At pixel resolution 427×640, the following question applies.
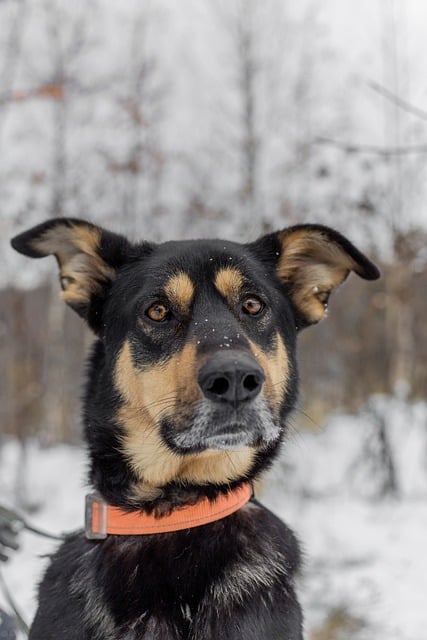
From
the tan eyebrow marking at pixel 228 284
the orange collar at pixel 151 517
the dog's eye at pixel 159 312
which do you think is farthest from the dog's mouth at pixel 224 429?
the tan eyebrow marking at pixel 228 284

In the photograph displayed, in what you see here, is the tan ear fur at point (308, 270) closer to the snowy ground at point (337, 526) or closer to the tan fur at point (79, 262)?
the tan fur at point (79, 262)

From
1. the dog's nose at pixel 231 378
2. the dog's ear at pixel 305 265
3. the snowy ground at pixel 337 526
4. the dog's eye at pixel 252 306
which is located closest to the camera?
the dog's nose at pixel 231 378

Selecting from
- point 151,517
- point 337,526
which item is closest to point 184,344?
point 151,517

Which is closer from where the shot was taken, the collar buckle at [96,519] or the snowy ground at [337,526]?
the collar buckle at [96,519]

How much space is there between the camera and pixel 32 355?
1227 centimetres

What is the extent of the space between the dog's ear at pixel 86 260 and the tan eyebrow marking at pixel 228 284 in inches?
22.5

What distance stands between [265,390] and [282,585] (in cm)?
84

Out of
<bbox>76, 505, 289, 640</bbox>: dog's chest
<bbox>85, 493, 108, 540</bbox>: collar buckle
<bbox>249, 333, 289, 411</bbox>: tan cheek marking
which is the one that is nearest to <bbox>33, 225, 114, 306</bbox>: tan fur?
<bbox>249, 333, 289, 411</bbox>: tan cheek marking

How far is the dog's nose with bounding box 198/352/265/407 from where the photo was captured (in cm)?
236

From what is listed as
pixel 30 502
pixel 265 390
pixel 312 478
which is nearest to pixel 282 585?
pixel 265 390

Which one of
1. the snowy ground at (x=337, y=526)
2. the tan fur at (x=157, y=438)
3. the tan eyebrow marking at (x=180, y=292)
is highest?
the tan eyebrow marking at (x=180, y=292)

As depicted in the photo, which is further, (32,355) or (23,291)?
(32,355)

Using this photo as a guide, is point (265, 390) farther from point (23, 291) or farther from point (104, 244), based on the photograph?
point (23, 291)

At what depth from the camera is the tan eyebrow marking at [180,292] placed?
2924 mm
